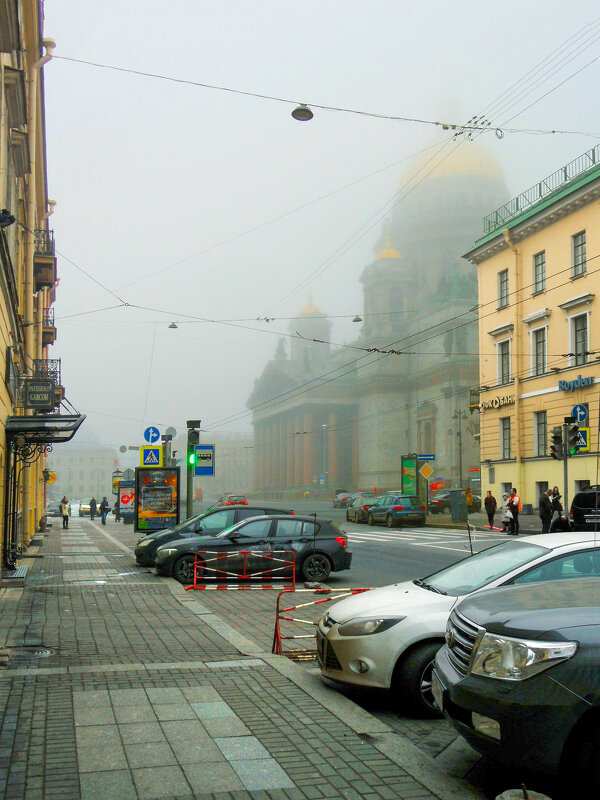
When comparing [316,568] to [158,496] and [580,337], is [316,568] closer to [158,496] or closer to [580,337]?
[158,496]

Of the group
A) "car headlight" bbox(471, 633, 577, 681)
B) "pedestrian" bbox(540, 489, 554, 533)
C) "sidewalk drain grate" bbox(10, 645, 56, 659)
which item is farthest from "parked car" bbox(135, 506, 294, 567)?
"pedestrian" bbox(540, 489, 554, 533)

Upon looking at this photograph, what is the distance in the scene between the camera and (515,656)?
4668 millimetres

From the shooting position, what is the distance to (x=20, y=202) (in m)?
23.6

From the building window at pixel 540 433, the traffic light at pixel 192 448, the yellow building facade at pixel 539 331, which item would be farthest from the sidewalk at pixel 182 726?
the building window at pixel 540 433

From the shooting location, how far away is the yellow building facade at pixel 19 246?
15.3 meters

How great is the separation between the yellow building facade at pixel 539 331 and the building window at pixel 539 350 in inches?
2.2

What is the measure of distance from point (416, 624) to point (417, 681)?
443mm

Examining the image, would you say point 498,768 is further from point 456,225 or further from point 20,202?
point 456,225

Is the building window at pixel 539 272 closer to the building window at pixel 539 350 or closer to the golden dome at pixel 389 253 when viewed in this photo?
the building window at pixel 539 350

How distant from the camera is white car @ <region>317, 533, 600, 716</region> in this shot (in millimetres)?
7023

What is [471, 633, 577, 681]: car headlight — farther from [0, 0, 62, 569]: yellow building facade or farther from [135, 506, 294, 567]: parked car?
[135, 506, 294, 567]: parked car

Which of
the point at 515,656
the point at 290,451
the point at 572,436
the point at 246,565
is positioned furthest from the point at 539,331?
the point at 290,451

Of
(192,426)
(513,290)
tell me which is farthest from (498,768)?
(513,290)

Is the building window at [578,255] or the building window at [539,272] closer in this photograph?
the building window at [578,255]
